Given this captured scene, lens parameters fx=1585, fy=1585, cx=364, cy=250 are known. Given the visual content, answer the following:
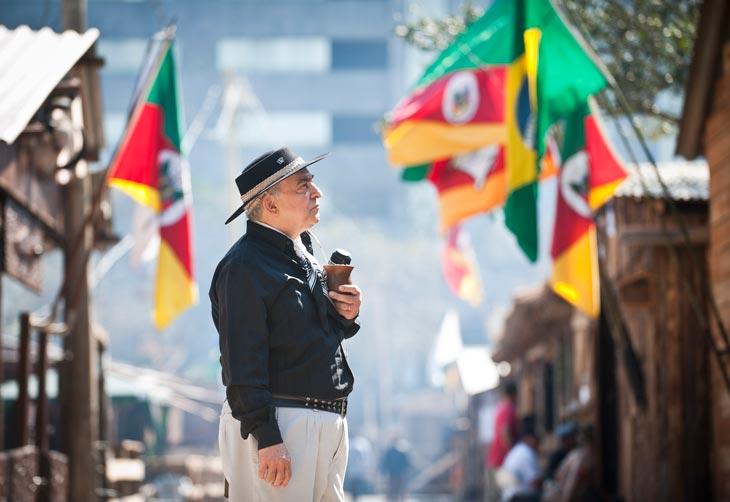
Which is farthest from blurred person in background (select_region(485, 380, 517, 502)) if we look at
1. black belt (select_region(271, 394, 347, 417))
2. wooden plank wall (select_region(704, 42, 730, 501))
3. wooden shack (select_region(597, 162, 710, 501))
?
black belt (select_region(271, 394, 347, 417))

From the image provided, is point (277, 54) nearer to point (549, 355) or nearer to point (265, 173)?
point (549, 355)

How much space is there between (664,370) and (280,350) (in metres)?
10.1

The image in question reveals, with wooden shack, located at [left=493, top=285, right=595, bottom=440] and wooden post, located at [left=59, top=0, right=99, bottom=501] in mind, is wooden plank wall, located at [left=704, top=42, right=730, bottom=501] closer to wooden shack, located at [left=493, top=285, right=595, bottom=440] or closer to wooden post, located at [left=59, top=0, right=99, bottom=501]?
wooden shack, located at [left=493, top=285, right=595, bottom=440]

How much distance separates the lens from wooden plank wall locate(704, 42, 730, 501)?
43.6 ft

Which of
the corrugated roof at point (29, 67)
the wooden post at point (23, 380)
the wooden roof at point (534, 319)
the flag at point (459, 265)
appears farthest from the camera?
the flag at point (459, 265)

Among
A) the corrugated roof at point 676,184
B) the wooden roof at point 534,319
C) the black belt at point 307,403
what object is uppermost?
the corrugated roof at point 676,184

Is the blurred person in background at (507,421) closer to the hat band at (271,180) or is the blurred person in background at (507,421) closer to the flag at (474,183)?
the flag at (474,183)

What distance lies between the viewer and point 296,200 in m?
6.63

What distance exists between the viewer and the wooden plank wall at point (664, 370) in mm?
15562

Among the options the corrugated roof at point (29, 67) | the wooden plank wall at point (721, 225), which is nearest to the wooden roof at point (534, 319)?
the wooden plank wall at point (721, 225)

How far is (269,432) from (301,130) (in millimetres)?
85159

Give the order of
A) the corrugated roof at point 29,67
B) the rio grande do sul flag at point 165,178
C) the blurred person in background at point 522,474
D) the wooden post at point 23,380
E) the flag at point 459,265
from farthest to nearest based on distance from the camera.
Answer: the flag at point 459,265 < the blurred person in background at point 522,474 < the rio grande do sul flag at point 165,178 < the wooden post at point 23,380 < the corrugated roof at point 29,67

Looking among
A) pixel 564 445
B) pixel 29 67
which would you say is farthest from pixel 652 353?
pixel 29 67

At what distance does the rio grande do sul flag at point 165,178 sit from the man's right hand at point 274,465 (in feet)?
29.1
